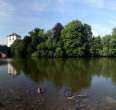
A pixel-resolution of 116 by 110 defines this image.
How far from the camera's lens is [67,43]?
72562 millimetres

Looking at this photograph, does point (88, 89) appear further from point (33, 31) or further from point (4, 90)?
point (33, 31)

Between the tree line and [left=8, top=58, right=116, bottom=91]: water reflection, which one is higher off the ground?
the tree line

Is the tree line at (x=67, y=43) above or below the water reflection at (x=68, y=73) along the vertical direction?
above

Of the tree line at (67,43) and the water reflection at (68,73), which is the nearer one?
the water reflection at (68,73)

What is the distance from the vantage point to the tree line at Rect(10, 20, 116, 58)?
72.2 meters

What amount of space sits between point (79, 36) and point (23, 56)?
19.7 m

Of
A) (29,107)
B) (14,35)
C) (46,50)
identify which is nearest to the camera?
(29,107)

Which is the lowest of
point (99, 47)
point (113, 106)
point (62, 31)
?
point (113, 106)

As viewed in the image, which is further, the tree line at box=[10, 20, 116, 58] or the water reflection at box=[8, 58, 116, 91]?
the tree line at box=[10, 20, 116, 58]

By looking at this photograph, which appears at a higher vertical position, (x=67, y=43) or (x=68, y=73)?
(x=67, y=43)

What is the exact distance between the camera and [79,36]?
7269cm

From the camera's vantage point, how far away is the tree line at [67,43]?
7225 cm

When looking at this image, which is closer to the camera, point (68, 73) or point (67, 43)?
point (68, 73)

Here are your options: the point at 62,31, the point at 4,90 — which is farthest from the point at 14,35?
the point at 4,90
